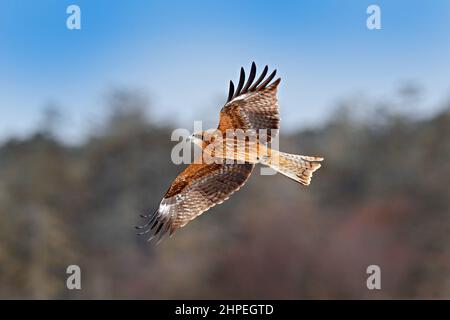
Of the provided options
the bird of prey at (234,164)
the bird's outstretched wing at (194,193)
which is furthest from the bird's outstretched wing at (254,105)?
the bird's outstretched wing at (194,193)

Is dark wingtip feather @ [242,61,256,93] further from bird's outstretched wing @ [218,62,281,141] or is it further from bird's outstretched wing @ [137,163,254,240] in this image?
bird's outstretched wing @ [137,163,254,240]

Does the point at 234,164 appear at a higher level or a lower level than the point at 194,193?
higher

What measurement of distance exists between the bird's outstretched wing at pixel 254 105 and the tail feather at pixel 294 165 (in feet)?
0.99

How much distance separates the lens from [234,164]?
791 cm


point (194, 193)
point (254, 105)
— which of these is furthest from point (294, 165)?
point (194, 193)

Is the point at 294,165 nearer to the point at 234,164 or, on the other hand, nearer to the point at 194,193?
the point at 234,164

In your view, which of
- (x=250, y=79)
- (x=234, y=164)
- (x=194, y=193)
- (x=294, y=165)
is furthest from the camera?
(x=194, y=193)

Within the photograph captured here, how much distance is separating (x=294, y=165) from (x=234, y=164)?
0.76 m

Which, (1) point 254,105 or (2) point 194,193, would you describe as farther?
(2) point 194,193

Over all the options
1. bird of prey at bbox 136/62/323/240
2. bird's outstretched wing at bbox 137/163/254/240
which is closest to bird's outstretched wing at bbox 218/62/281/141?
bird of prey at bbox 136/62/323/240

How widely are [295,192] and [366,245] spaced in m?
2.49

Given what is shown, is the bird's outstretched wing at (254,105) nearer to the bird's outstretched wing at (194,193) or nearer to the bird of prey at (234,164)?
the bird of prey at (234,164)

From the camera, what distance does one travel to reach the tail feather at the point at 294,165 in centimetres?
725
